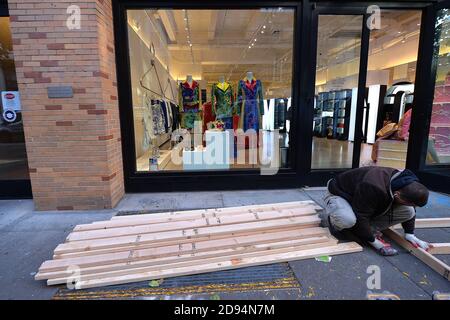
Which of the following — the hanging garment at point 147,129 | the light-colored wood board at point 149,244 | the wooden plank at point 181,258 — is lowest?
the wooden plank at point 181,258

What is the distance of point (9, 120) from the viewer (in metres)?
4.15

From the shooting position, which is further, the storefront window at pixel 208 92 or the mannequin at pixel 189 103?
the mannequin at pixel 189 103

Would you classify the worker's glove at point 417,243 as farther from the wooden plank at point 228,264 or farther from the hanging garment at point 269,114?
the hanging garment at point 269,114

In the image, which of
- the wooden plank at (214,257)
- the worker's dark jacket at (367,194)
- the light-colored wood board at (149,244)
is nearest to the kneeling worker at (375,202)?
the worker's dark jacket at (367,194)

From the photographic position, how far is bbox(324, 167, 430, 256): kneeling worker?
2299 mm

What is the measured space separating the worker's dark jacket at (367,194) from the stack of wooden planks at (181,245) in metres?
0.28

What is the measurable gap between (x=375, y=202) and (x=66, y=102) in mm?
3726

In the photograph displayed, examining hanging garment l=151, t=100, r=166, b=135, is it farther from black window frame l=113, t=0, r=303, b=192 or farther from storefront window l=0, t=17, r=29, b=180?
storefront window l=0, t=17, r=29, b=180

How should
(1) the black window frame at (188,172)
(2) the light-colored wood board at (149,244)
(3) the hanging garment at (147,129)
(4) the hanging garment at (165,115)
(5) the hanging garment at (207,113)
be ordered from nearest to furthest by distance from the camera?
(2) the light-colored wood board at (149,244)
(1) the black window frame at (188,172)
(3) the hanging garment at (147,129)
(4) the hanging garment at (165,115)
(5) the hanging garment at (207,113)

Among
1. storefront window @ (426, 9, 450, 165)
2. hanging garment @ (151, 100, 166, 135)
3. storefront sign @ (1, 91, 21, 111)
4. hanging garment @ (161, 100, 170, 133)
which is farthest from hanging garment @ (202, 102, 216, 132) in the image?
storefront window @ (426, 9, 450, 165)

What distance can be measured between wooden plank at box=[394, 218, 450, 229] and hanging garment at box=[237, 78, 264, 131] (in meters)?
3.61

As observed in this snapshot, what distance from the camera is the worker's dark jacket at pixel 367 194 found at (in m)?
2.37
